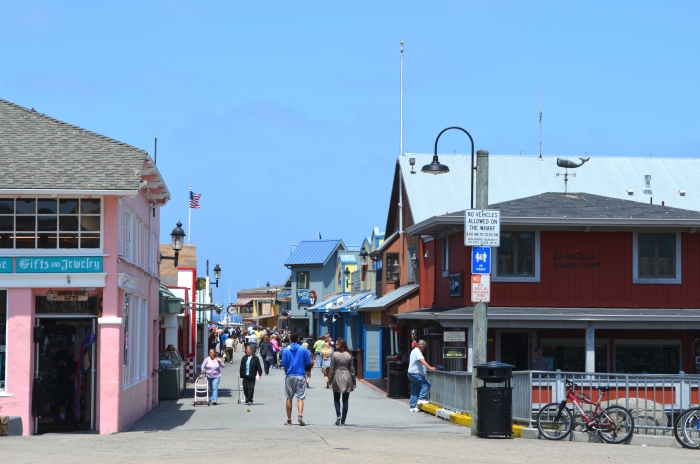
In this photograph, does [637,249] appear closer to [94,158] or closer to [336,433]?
[336,433]

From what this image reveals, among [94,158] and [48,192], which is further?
[94,158]

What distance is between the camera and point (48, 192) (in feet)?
59.3

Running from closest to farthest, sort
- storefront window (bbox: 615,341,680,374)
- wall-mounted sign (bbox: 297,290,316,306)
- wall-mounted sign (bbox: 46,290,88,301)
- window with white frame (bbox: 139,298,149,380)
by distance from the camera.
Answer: wall-mounted sign (bbox: 46,290,88,301)
window with white frame (bbox: 139,298,149,380)
storefront window (bbox: 615,341,680,374)
wall-mounted sign (bbox: 297,290,316,306)

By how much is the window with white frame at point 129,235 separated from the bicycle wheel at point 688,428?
35.7 ft

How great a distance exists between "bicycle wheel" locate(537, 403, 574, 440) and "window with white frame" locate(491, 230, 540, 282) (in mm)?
8928

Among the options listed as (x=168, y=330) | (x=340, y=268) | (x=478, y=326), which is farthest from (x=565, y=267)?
(x=340, y=268)

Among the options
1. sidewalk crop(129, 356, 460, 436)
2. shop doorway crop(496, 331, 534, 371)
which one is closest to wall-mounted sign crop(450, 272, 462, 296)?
shop doorway crop(496, 331, 534, 371)

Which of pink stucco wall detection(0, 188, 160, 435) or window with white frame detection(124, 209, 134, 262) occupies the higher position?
window with white frame detection(124, 209, 134, 262)

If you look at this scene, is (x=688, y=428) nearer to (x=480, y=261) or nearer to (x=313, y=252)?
(x=480, y=261)

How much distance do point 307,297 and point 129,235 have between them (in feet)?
157

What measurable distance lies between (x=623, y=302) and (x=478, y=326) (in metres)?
9.73

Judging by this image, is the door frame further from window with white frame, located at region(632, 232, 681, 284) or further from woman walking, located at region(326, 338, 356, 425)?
woman walking, located at region(326, 338, 356, 425)

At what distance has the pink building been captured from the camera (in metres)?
18.1

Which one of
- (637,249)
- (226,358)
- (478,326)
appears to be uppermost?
(637,249)
